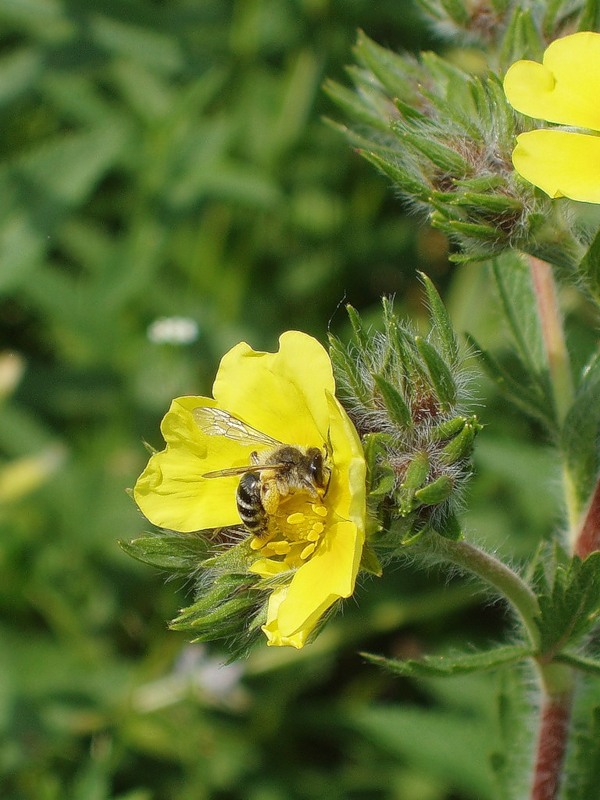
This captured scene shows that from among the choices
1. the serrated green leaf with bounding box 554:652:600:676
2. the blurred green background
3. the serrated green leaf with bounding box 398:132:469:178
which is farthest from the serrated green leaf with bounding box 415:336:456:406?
the blurred green background

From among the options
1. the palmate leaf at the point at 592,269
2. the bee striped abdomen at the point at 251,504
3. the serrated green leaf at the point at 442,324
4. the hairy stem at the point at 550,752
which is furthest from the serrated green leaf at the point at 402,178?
the hairy stem at the point at 550,752

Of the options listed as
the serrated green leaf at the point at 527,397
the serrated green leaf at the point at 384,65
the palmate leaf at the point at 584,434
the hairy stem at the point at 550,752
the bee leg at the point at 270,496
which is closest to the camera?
the bee leg at the point at 270,496

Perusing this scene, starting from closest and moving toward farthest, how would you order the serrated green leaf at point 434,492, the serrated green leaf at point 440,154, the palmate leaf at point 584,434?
the serrated green leaf at point 434,492, the serrated green leaf at point 440,154, the palmate leaf at point 584,434

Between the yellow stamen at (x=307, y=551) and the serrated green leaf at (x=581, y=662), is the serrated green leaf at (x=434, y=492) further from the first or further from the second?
the serrated green leaf at (x=581, y=662)

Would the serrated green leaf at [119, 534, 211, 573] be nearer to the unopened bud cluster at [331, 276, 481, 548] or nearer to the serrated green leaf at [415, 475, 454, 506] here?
the unopened bud cluster at [331, 276, 481, 548]

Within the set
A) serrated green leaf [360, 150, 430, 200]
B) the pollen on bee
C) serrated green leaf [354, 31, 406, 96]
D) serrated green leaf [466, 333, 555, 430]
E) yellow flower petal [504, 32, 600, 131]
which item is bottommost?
the pollen on bee

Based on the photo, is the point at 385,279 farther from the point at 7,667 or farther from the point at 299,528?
the point at 299,528

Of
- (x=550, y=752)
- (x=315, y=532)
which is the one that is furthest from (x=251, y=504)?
(x=550, y=752)
